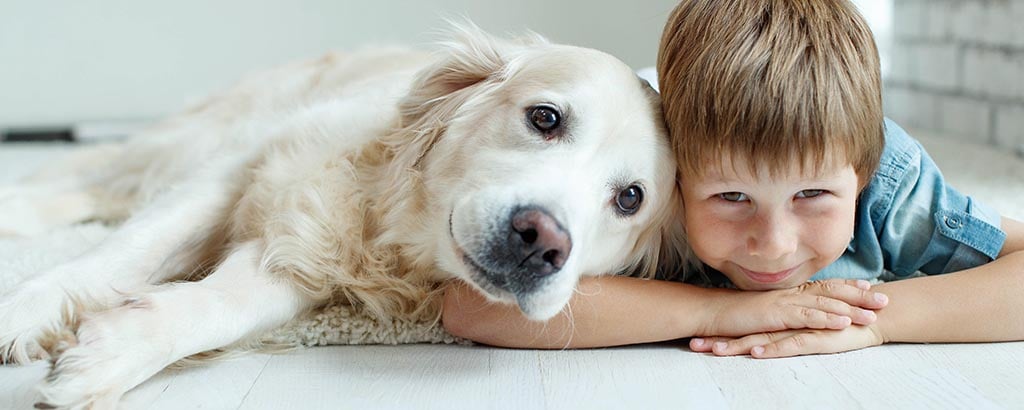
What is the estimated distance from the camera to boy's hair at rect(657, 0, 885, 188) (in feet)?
4.67

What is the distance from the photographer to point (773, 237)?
1.47 m

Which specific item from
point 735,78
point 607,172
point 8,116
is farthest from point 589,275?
point 8,116

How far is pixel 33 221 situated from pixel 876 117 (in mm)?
1984

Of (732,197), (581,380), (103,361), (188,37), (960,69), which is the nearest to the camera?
(103,361)

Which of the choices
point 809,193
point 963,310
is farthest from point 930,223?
point 809,193

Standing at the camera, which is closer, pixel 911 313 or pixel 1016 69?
pixel 911 313

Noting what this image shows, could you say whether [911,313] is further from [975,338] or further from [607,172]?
[607,172]

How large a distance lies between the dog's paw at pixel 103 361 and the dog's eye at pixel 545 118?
64cm

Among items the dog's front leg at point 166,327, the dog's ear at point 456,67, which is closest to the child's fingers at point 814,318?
the dog's ear at point 456,67

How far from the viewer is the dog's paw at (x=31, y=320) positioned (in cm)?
144

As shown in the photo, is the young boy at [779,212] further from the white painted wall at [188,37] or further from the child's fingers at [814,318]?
the white painted wall at [188,37]

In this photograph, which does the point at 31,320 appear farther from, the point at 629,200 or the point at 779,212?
the point at 779,212

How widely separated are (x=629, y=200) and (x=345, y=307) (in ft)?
1.73

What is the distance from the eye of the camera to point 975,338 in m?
1.54
